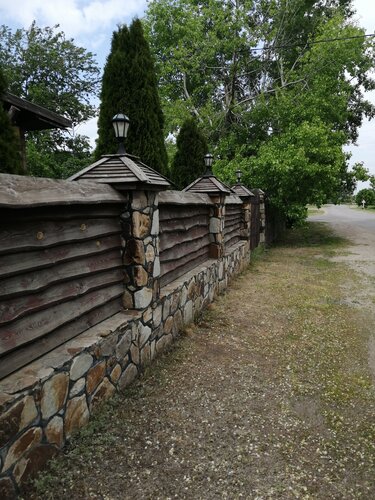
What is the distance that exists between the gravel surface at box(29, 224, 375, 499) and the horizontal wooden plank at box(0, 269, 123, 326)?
39.3 inches

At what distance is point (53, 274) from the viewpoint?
97.7 inches

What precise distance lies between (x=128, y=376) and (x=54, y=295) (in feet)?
3.99

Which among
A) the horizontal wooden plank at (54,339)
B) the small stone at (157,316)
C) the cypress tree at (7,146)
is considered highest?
the cypress tree at (7,146)

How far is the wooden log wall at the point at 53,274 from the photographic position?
82.9 inches

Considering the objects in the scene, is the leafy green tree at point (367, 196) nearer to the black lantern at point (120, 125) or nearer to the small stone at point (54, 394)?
the black lantern at point (120, 125)

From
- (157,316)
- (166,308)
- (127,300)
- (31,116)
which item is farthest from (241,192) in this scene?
(127,300)

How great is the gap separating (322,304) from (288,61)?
50.8 feet

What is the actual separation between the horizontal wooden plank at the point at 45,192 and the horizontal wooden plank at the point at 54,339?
947 mm

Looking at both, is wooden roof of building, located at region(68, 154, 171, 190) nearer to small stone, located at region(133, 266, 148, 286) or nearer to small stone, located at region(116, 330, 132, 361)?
small stone, located at region(133, 266, 148, 286)

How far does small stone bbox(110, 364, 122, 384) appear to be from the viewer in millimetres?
2988

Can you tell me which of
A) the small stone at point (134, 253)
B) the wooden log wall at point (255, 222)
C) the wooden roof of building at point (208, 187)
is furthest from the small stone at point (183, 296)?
the wooden log wall at point (255, 222)

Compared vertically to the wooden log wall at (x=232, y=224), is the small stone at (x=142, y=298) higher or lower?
lower

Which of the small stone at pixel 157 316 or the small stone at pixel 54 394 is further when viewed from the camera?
the small stone at pixel 157 316

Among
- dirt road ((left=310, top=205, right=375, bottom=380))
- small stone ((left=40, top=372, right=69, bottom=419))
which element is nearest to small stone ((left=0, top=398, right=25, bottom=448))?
small stone ((left=40, top=372, right=69, bottom=419))
